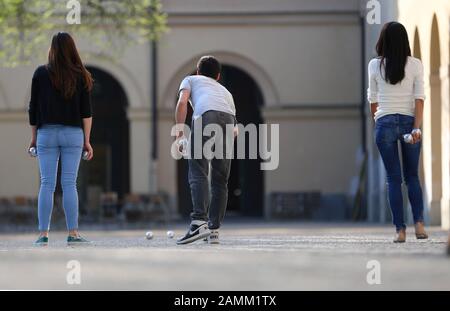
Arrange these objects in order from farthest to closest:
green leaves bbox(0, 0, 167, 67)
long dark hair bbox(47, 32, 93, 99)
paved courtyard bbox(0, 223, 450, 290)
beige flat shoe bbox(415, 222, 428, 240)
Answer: green leaves bbox(0, 0, 167, 67), beige flat shoe bbox(415, 222, 428, 240), long dark hair bbox(47, 32, 93, 99), paved courtyard bbox(0, 223, 450, 290)

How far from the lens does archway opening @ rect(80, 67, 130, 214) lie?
31.3 meters

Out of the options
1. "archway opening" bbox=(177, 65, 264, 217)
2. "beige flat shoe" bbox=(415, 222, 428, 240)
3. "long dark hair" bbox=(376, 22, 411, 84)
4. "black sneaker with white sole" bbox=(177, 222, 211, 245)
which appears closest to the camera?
"long dark hair" bbox=(376, 22, 411, 84)

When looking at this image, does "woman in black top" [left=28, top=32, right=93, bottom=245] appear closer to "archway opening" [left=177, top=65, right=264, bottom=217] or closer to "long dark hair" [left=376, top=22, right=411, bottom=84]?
"long dark hair" [left=376, top=22, right=411, bottom=84]

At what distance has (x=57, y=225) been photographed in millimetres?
25391

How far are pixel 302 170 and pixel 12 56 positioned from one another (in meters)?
7.16

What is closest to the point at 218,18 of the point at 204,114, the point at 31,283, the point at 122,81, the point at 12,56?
the point at 122,81

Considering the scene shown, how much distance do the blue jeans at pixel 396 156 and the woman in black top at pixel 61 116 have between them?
2.67m

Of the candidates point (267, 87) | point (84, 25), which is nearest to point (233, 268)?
point (84, 25)

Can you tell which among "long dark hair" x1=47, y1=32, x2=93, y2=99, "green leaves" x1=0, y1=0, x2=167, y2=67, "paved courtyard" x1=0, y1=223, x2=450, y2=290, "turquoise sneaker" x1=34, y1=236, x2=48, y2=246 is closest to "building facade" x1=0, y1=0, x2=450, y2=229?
"green leaves" x1=0, y1=0, x2=167, y2=67

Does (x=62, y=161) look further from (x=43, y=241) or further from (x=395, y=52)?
(x=395, y=52)

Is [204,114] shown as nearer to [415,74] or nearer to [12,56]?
[415,74]

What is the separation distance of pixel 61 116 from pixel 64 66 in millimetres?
448

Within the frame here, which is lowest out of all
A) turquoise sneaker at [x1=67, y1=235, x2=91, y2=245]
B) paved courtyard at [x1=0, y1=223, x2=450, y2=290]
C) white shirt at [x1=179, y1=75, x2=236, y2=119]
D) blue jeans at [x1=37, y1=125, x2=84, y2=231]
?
paved courtyard at [x1=0, y1=223, x2=450, y2=290]

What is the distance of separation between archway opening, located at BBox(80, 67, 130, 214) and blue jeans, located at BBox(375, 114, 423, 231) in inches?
789
